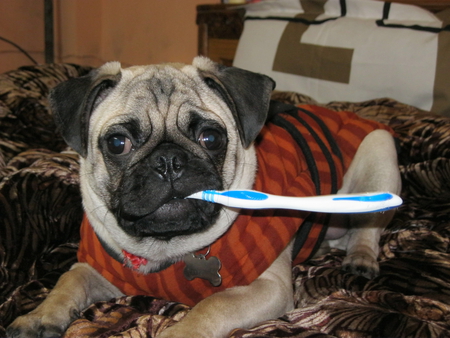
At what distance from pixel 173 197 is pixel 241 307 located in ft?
1.52

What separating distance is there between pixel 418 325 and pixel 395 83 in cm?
215

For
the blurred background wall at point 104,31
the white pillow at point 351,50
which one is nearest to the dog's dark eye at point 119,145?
the white pillow at point 351,50

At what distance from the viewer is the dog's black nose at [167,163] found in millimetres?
1516

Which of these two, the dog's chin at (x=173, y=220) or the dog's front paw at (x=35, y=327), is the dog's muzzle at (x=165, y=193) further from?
the dog's front paw at (x=35, y=327)

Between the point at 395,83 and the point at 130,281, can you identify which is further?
the point at 395,83

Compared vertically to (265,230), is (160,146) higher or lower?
higher

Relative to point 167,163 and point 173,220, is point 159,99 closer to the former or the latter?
point 167,163

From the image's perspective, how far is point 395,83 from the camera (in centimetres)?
317

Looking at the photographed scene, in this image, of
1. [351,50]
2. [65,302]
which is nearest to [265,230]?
[65,302]

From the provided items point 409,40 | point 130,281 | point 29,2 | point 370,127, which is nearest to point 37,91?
point 130,281

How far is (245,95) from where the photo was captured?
1.83 m

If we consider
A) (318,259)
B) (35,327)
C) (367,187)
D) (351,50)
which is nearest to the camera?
(35,327)

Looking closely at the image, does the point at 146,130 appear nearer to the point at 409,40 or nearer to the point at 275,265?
the point at 275,265

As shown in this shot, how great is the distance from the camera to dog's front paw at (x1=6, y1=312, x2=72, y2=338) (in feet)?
5.08
